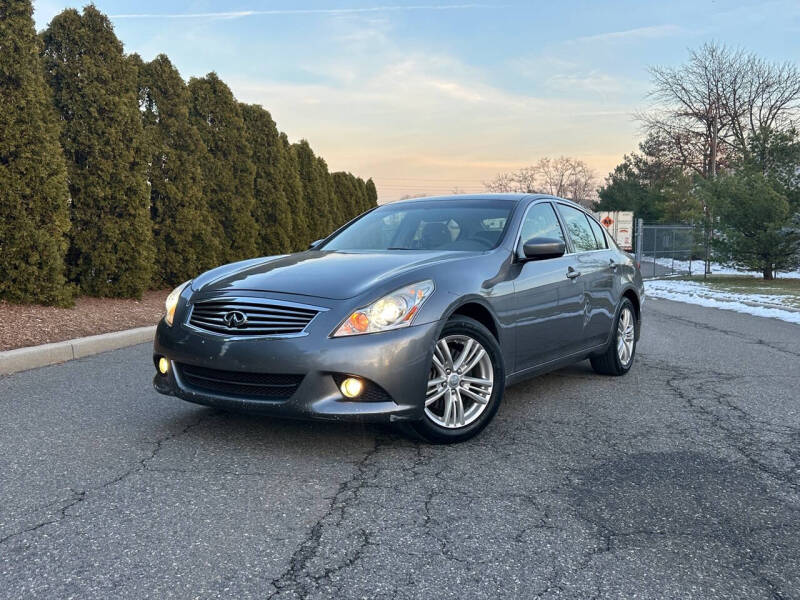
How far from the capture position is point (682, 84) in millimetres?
40656

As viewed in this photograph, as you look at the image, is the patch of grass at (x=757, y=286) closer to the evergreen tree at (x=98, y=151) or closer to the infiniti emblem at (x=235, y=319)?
the evergreen tree at (x=98, y=151)

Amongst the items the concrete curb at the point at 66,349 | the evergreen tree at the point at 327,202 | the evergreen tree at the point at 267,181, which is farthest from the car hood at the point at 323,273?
the evergreen tree at the point at 327,202

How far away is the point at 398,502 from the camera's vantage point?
334 centimetres

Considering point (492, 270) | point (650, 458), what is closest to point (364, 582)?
point (650, 458)

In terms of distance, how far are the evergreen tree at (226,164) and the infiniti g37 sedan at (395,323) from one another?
36.0 ft

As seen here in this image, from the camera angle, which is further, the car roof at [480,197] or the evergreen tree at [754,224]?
the evergreen tree at [754,224]

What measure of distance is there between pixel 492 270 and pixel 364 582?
8.33 feet

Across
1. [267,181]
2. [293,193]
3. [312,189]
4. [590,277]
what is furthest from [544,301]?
[312,189]

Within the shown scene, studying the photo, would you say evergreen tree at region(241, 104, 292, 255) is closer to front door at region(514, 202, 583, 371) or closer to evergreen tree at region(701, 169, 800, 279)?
front door at region(514, 202, 583, 371)

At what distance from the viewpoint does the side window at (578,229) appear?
604cm

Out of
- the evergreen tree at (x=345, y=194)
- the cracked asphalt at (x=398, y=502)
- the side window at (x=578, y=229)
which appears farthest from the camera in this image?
the evergreen tree at (x=345, y=194)

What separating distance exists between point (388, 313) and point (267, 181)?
1562 centimetres

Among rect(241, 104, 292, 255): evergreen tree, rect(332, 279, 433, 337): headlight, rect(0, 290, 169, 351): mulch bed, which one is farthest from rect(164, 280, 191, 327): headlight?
rect(241, 104, 292, 255): evergreen tree

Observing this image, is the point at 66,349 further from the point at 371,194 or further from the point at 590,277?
the point at 371,194
